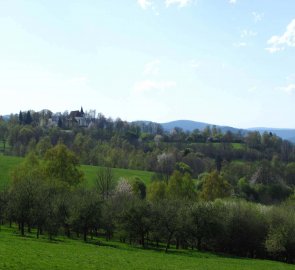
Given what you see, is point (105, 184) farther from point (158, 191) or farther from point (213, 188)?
point (213, 188)

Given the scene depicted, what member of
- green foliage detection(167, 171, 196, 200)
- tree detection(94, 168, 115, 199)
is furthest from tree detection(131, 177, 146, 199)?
green foliage detection(167, 171, 196, 200)

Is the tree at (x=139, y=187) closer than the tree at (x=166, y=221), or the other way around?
the tree at (x=166, y=221)

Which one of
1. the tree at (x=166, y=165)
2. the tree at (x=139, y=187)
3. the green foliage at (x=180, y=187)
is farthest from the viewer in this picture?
the tree at (x=166, y=165)

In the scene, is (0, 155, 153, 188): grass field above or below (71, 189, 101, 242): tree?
above

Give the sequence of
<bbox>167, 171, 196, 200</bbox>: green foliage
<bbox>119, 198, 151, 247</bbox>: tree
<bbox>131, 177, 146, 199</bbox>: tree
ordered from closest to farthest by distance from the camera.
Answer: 1. <bbox>119, 198, 151, 247</bbox>: tree
2. <bbox>167, 171, 196, 200</bbox>: green foliage
3. <bbox>131, 177, 146, 199</bbox>: tree

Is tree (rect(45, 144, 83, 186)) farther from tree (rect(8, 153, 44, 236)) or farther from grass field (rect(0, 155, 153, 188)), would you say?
grass field (rect(0, 155, 153, 188))

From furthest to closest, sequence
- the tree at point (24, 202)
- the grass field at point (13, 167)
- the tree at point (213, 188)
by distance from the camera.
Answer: the grass field at point (13, 167) → the tree at point (213, 188) → the tree at point (24, 202)

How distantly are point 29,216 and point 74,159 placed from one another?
89.4ft

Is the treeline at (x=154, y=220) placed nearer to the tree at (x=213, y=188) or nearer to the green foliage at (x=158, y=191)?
the green foliage at (x=158, y=191)

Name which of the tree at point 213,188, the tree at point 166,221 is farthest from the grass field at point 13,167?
the tree at point 166,221

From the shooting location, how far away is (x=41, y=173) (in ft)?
268

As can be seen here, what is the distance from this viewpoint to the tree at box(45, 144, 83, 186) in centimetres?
8175

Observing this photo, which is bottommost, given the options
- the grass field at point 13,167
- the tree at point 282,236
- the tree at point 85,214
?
the tree at point 282,236

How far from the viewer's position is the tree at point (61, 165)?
81750 millimetres
